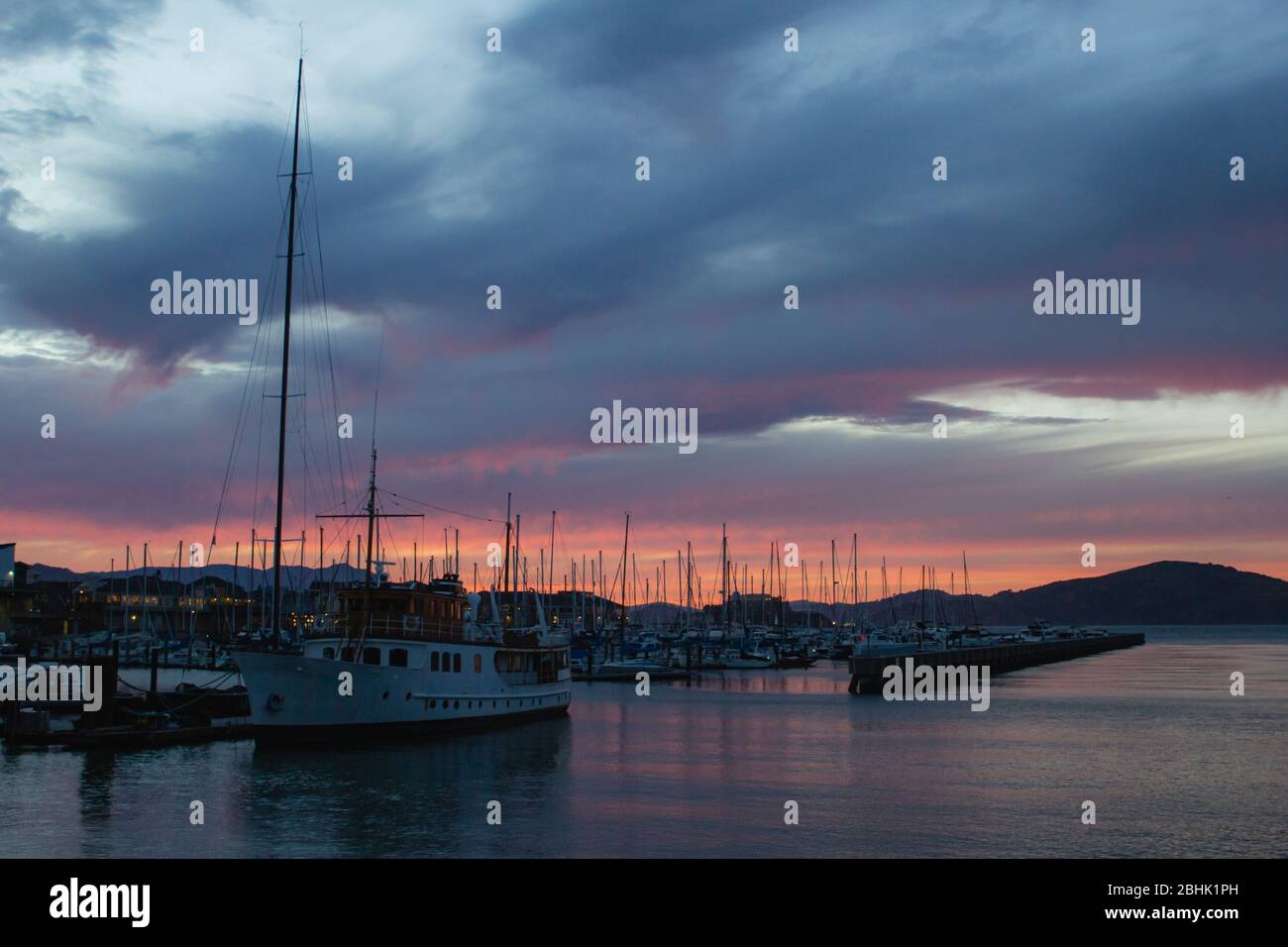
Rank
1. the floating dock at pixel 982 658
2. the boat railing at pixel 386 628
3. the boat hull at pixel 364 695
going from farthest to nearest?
the floating dock at pixel 982 658
the boat railing at pixel 386 628
the boat hull at pixel 364 695

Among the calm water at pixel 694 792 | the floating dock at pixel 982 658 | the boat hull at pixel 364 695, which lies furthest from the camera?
the floating dock at pixel 982 658

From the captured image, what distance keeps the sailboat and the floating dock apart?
1581 inches

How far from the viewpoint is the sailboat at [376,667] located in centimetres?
4216

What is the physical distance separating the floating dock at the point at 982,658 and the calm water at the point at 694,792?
80.5ft

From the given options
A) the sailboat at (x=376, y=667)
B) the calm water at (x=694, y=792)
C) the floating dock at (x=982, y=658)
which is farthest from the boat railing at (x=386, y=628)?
the floating dock at (x=982, y=658)

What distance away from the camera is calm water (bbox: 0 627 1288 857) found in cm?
2775

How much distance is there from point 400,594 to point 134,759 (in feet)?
39.6

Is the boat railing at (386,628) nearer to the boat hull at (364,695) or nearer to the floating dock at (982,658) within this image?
the boat hull at (364,695)

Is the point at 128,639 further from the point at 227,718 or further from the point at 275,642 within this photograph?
the point at 275,642

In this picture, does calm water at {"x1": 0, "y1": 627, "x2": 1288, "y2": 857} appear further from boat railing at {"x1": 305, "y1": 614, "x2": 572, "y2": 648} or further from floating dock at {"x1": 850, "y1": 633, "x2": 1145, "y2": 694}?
floating dock at {"x1": 850, "y1": 633, "x2": 1145, "y2": 694}

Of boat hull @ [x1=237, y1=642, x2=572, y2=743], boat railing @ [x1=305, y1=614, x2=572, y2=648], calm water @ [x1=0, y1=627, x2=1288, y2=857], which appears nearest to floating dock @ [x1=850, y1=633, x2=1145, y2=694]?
calm water @ [x1=0, y1=627, x2=1288, y2=857]

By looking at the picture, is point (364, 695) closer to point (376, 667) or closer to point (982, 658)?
point (376, 667)

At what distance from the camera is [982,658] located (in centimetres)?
11688
